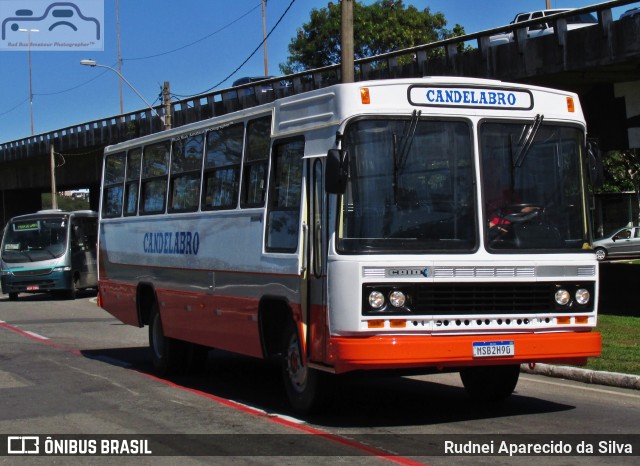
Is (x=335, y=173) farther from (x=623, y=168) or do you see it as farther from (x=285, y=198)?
(x=623, y=168)

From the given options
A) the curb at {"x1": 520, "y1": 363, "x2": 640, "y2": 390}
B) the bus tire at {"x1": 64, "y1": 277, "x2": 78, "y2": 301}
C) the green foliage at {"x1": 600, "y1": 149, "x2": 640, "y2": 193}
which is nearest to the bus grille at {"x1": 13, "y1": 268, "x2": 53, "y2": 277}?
the bus tire at {"x1": 64, "y1": 277, "x2": 78, "y2": 301}

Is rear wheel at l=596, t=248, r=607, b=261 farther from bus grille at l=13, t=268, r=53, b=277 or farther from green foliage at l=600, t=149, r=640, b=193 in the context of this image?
bus grille at l=13, t=268, r=53, b=277

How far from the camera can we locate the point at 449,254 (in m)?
8.65

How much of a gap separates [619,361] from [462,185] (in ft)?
15.7

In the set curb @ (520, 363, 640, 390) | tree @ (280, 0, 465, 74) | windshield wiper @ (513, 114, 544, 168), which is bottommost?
curb @ (520, 363, 640, 390)

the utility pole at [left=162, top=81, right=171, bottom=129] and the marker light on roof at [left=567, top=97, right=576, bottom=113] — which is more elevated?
the utility pole at [left=162, top=81, right=171, bottom=129]

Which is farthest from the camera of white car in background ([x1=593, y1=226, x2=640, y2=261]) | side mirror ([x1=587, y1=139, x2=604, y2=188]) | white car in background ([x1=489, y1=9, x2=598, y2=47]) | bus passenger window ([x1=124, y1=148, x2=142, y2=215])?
white car in background ([x1=593, y1=226, x2=640, y2=261])

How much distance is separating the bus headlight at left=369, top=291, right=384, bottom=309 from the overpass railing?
1220cm

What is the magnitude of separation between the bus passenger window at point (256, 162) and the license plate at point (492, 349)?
9.30 feet

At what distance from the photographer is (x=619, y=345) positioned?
46.2 feet

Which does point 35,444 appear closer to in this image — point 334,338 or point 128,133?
point 334,338

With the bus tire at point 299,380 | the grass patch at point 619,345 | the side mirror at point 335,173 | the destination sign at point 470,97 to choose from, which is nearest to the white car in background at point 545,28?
the grass patch at point 619,345

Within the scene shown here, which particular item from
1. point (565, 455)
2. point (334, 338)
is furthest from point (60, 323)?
point (565, 455)

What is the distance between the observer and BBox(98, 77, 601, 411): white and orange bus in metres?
8.52
